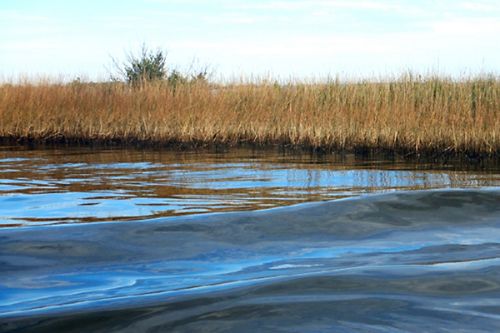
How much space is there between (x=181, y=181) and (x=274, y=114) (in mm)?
5831

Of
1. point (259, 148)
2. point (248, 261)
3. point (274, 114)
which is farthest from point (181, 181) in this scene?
point (274, 114)

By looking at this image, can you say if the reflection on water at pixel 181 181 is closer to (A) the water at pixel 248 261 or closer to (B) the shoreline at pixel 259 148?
(A) the water at pixel 248 261

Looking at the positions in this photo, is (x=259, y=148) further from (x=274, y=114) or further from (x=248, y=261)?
(x=248, y=261)

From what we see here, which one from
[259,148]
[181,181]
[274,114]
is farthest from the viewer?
[274,114]

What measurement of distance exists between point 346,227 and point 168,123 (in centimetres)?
941

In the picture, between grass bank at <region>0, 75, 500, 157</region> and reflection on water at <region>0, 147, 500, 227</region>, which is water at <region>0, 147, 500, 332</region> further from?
grass bank at <region>0, 75, 500, 157</region>

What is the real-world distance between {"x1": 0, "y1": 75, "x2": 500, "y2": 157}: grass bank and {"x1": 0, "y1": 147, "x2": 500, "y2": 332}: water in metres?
4.53

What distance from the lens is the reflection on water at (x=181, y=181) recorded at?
516cm

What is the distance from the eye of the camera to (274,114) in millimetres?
12844

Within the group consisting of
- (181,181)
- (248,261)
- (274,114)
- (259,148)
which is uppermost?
(274,114)

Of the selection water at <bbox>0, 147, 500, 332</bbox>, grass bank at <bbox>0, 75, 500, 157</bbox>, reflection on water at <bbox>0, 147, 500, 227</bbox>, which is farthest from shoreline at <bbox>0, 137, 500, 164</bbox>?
water at <bbox>0, 147, 500, 332</bbox>

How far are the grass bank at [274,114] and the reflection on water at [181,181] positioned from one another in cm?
104

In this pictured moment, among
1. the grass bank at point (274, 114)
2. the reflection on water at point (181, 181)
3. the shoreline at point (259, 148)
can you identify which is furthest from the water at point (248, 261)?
the grass bank at point (274, 114)

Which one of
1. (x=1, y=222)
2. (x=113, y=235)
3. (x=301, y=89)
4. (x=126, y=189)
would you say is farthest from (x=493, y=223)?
(x=301, y=89)
